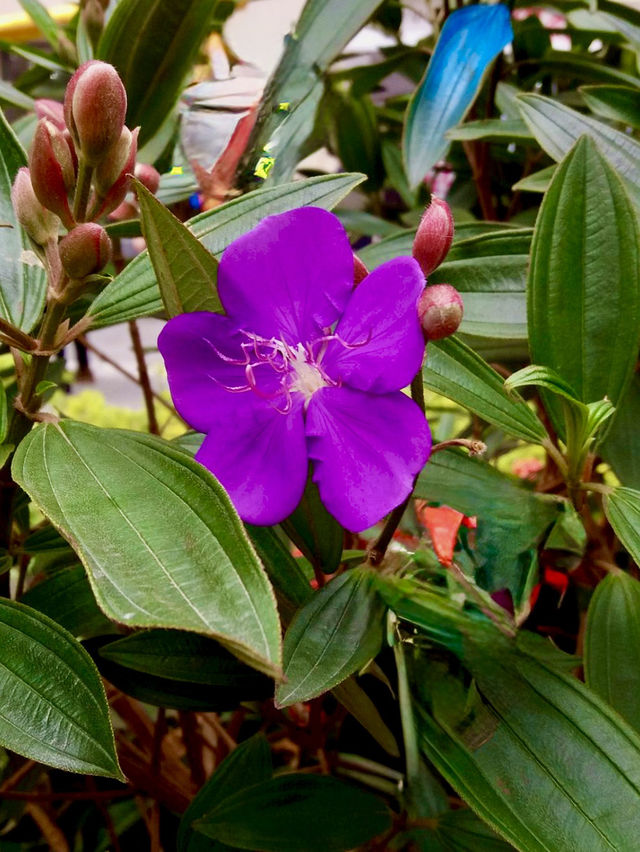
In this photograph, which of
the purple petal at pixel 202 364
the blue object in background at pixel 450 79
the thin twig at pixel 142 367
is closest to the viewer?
the purple petal at pixel 202 364

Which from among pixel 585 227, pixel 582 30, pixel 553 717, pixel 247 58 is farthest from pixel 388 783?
pixel 582 30

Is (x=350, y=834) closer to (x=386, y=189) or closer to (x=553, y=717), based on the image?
(x=553, y=717)

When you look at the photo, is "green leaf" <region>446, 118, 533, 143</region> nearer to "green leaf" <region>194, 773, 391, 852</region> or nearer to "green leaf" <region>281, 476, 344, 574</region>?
"green leaf" <region>281, 476, 344, 574</region>

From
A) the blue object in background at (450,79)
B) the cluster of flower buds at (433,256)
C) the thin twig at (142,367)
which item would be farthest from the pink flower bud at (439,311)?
the thin twig at (142,367)

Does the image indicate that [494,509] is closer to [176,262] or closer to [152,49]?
[176,262]

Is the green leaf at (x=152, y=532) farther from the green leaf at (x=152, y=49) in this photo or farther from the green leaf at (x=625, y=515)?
the green leaf at (x=152, y=49)

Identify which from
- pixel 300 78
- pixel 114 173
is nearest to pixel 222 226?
pixel 114 173

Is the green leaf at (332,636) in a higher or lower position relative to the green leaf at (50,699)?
higher

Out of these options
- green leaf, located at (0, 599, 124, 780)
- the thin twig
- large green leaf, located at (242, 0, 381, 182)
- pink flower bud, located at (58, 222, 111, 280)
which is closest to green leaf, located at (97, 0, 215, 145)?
large green leaf, located at (242, 0, 381, 182)
